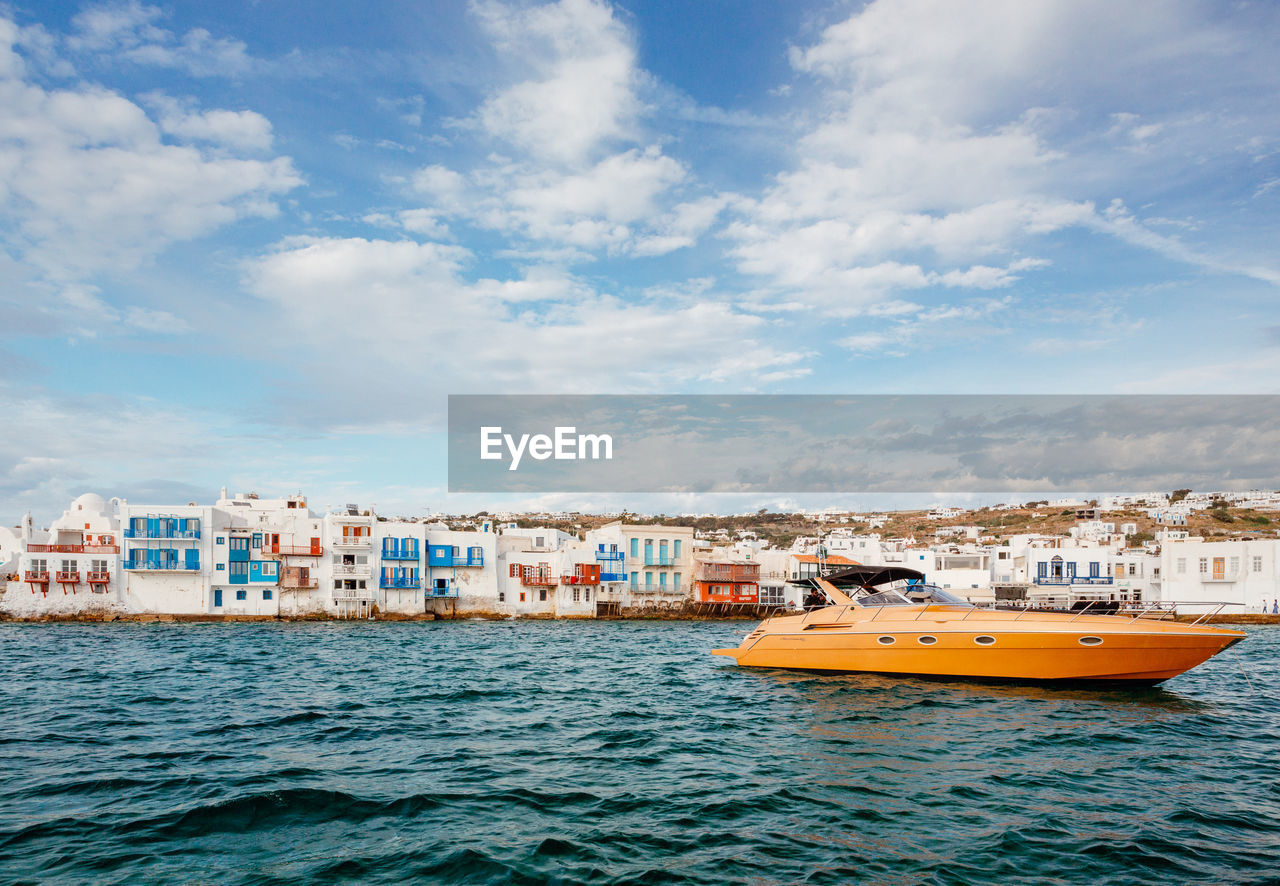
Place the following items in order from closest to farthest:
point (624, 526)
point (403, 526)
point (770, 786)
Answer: point (770, 786) → point (403, 526) → point (624, 526)

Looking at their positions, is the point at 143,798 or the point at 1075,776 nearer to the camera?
the point at 143,798

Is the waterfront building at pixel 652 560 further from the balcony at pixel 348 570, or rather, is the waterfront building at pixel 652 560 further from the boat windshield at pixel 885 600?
the boat windshield at pixel 885 600

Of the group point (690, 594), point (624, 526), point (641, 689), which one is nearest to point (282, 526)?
point (624, 526)

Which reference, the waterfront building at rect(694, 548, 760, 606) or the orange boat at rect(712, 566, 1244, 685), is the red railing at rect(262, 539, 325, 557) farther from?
the orange boat at rect(712, 566, 1244, 685)

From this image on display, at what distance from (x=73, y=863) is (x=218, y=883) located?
73.3 inches

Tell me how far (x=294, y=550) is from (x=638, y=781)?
49.9m

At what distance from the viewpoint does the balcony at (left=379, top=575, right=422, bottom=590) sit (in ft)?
181

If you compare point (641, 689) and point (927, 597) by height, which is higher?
point (927, 597)

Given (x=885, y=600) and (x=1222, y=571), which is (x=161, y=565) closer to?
(x=885, y=600)

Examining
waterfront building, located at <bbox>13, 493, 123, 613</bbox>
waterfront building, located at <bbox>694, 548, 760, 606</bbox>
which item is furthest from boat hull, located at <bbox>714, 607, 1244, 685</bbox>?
waterfront building, located at <bbox>13, 493, 123, 613</bbox>

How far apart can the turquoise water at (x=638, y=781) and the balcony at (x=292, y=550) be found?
3345cm

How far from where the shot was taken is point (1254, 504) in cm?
12850

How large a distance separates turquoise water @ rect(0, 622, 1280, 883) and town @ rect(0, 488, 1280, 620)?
1188 inches

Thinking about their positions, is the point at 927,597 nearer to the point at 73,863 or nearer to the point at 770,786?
the point at 770,786
